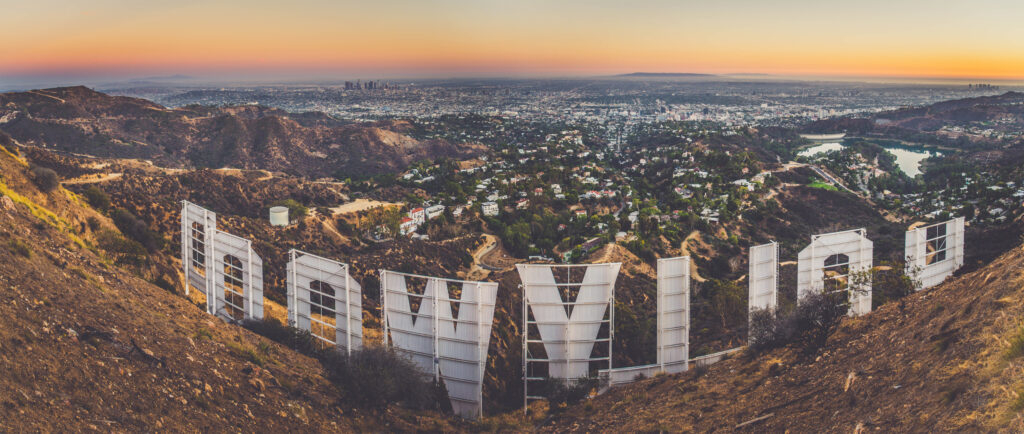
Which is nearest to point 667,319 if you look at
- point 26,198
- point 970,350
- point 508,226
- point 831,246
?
point 831,246

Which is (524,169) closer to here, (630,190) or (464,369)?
(630,190)

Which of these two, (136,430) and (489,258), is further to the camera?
(489,258)

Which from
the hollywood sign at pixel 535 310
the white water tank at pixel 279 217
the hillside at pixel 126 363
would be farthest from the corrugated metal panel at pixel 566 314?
the white water tank at pixel 279 217

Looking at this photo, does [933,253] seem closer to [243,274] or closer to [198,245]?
[243,274]

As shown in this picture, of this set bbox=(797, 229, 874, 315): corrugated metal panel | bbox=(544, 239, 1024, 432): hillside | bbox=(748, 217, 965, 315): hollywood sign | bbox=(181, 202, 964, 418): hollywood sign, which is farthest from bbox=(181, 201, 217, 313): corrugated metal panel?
bbox=(797, 229, 874, 315): corrugated metal panel

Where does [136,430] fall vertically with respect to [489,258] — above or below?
above

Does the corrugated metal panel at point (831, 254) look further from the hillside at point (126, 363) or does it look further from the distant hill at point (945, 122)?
the distant hill at point (945, 122)
